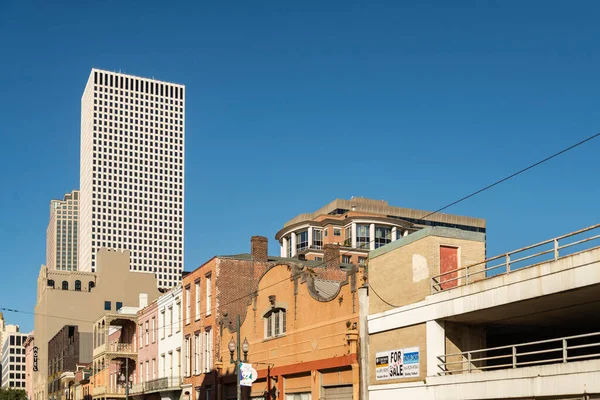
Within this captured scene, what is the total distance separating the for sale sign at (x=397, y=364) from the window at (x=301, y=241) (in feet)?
279

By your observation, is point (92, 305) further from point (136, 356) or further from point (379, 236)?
point (136, 356)

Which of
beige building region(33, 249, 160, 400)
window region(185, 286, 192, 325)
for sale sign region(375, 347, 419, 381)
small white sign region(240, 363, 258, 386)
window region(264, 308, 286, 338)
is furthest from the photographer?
beige building region(33, 249, 160, 400)

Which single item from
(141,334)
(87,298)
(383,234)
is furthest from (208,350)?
(87,298)

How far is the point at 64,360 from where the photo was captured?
357 ft

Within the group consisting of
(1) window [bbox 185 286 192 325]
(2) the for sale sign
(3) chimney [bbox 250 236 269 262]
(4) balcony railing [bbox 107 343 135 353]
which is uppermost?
(3) chimney [bbox 250 236 269 262]

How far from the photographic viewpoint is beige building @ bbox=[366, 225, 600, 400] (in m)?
24.7

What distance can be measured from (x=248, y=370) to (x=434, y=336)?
1171 cm

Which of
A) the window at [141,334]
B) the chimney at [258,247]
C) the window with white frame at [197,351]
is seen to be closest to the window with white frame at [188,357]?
the window with white frame at [197,351]

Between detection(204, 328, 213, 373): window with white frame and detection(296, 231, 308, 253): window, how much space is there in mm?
65425

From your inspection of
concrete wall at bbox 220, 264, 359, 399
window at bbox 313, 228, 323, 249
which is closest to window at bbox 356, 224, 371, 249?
window at bbox 313, 228, 323, 249

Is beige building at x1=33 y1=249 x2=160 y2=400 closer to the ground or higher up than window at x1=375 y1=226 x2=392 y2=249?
closer to the ground

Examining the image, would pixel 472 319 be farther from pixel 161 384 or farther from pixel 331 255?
pixel 161 384

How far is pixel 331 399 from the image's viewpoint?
37469 millimetres

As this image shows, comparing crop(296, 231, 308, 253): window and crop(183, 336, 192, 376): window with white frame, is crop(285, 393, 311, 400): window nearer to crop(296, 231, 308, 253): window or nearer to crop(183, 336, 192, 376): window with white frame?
crop(183, 336, 192, 376): window with white frame
